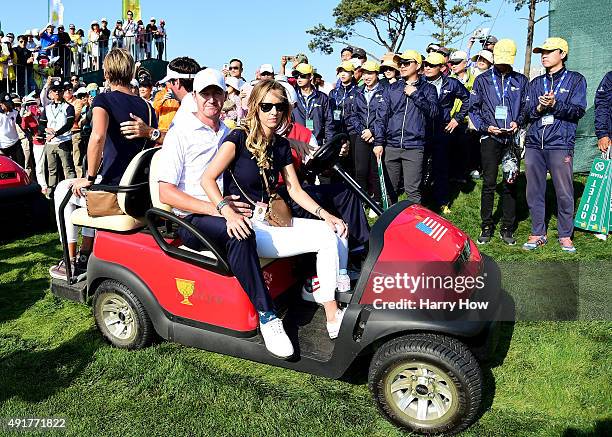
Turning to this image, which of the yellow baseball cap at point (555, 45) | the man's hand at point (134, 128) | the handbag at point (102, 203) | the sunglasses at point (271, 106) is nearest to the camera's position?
the sunglasses at point (271, 106)

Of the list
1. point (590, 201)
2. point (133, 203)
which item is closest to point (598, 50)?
point (590, 201)

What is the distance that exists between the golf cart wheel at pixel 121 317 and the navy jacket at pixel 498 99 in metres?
4.01

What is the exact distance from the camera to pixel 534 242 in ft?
18.3

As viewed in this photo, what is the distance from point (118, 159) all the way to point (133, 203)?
2.54 feet

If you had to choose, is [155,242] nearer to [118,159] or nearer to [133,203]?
[133,203]

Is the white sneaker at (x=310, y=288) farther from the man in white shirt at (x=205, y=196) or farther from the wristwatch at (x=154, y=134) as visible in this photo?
the wristwatch at (x=154, y=134)

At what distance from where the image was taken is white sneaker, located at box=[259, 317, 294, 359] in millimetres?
2861

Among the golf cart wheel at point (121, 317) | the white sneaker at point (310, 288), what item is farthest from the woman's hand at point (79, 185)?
the white sneaker at point (310, 288)

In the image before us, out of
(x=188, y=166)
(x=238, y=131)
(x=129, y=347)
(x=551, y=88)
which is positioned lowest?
(x=129, y=347)

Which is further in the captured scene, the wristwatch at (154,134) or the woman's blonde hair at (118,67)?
the wristwatch at (154,134)

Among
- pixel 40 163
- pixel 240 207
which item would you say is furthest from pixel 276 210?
pixel 40 163

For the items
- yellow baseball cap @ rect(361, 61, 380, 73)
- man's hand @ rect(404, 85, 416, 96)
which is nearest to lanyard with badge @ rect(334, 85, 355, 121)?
yellow baseball cap @ rect(361, 61, 380, 73)

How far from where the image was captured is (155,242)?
3312mm

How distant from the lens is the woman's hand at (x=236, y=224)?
2.86m
